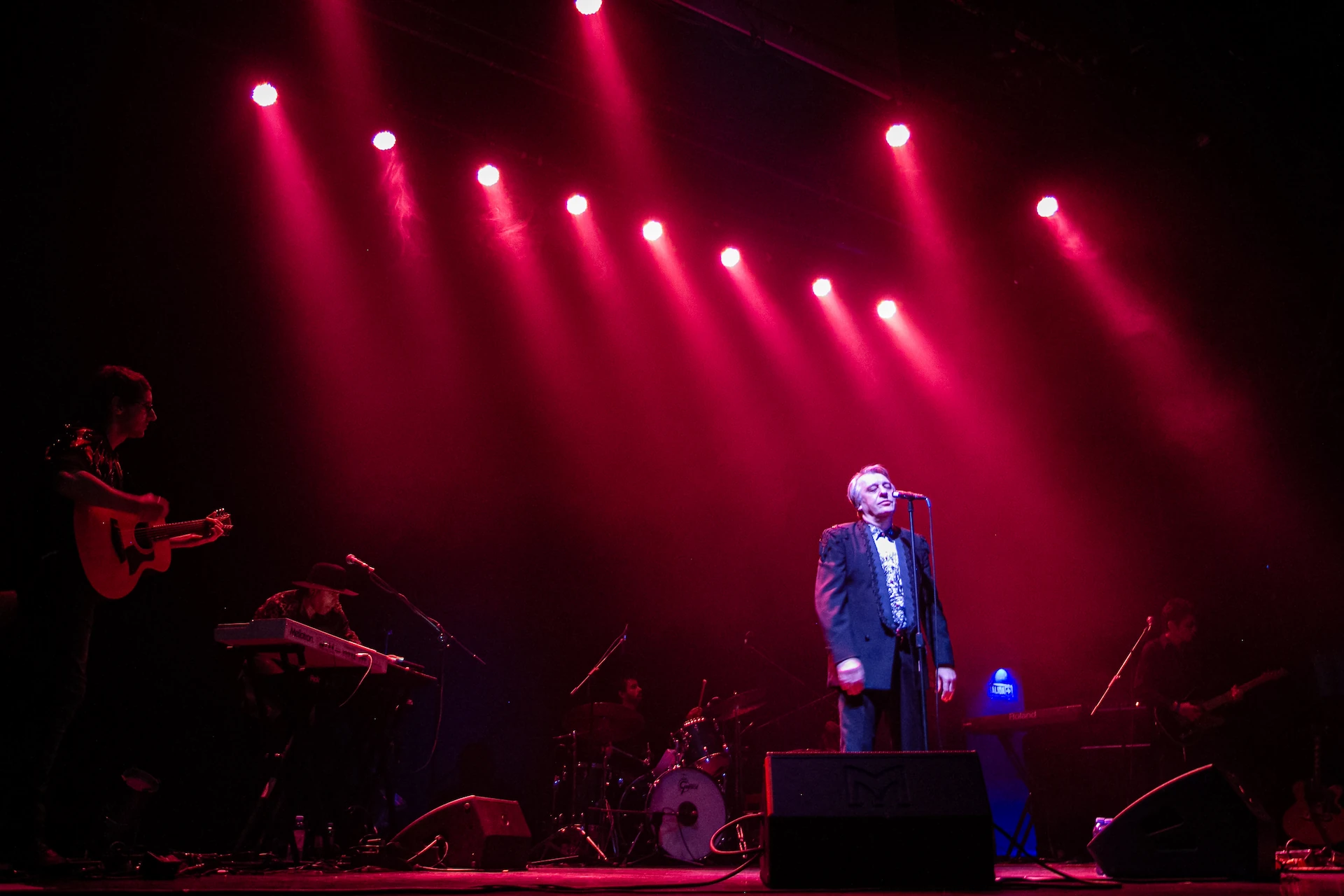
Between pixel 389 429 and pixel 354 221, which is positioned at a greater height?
pixel 354 221

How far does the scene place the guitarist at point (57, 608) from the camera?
10.7 feet

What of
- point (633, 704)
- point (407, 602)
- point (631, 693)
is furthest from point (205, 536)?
point (633, 704)

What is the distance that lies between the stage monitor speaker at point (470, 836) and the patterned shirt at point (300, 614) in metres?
1.54

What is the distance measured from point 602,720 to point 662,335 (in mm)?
3555

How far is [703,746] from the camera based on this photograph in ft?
24.1

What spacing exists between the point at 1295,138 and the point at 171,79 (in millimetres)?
7697

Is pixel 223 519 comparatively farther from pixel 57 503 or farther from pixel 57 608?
pixel 57 608

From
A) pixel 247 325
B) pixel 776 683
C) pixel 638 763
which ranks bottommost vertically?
pixel 638 763

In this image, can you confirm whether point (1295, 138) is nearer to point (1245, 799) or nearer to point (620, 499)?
point (1245, 799)

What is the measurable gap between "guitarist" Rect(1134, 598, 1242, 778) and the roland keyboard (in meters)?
5.11

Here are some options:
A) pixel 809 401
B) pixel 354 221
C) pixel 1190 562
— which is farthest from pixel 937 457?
pixel 354 221

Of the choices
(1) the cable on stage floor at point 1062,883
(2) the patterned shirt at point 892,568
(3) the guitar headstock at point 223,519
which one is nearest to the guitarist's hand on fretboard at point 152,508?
(3) the guitar headstock at point 223,519

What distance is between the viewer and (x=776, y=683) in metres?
9.54

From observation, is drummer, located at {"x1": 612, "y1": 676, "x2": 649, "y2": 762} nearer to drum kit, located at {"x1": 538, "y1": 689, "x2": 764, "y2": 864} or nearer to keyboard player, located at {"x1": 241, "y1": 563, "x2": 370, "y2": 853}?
drum kit, located at {"x1": 538, "y1": 689, "x2": 764, "y2": 864}
